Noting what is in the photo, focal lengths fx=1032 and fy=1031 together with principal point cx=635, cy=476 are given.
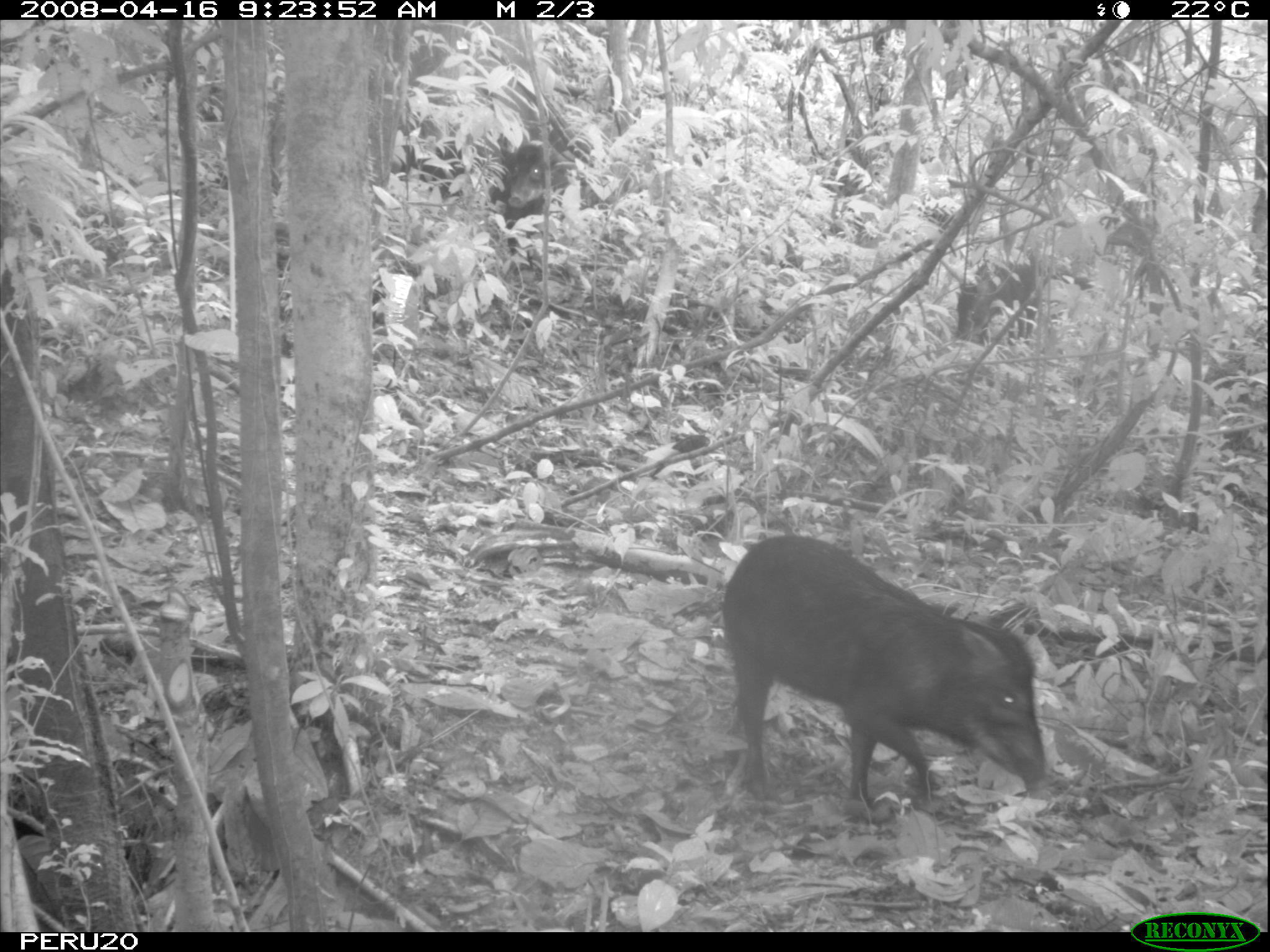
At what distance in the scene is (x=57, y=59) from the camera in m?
2.55

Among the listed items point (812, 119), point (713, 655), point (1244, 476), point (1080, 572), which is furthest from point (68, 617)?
point (812, 119)

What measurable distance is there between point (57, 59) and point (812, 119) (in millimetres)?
8953
